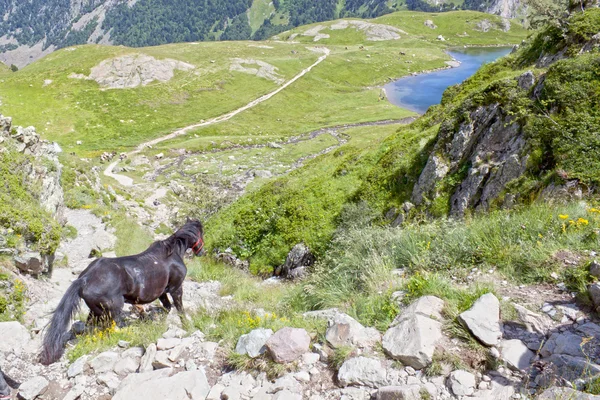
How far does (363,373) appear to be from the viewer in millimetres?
6039

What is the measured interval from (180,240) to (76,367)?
15.3 ft

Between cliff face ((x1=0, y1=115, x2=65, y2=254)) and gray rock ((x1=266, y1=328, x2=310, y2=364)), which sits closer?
gray rock ((x1=266, y1=328, x2=310, y2=364))

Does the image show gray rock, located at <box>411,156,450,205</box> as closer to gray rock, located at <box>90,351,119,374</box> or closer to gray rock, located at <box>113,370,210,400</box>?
gray rock, located at <box>113,370,210,400</box>

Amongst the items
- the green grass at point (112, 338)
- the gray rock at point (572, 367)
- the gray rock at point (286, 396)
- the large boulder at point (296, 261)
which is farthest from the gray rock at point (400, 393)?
the large boulder at point (296, 261)

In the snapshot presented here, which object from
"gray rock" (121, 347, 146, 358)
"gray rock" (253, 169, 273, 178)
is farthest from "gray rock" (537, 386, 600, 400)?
"gray rock" (253, 169, 273, 178)

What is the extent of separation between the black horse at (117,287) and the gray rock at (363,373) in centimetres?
569

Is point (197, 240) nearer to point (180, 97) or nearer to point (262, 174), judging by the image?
point (262, 174)

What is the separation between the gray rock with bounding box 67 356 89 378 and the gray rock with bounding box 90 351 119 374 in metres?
0.18

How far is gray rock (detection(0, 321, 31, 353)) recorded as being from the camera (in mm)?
8078

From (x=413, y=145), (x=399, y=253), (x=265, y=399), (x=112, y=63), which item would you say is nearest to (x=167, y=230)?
(x=413, y=145)

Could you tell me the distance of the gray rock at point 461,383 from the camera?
542 centimetres

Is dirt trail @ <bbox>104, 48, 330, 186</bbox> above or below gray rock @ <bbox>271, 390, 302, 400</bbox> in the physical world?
below

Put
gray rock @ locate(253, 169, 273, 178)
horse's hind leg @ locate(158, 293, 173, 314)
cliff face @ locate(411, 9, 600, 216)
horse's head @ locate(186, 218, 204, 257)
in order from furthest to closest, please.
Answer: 1. gray rock @ locate(253, 169, 273, 178)
2. cliff face @ locate(411, 9, 600, 216)
3. horse's head @ locate(186, 218, 204, 257)
4. horse's hind leg @ locate(158, 293, 173, 314)

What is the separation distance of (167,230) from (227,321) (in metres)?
27.4
